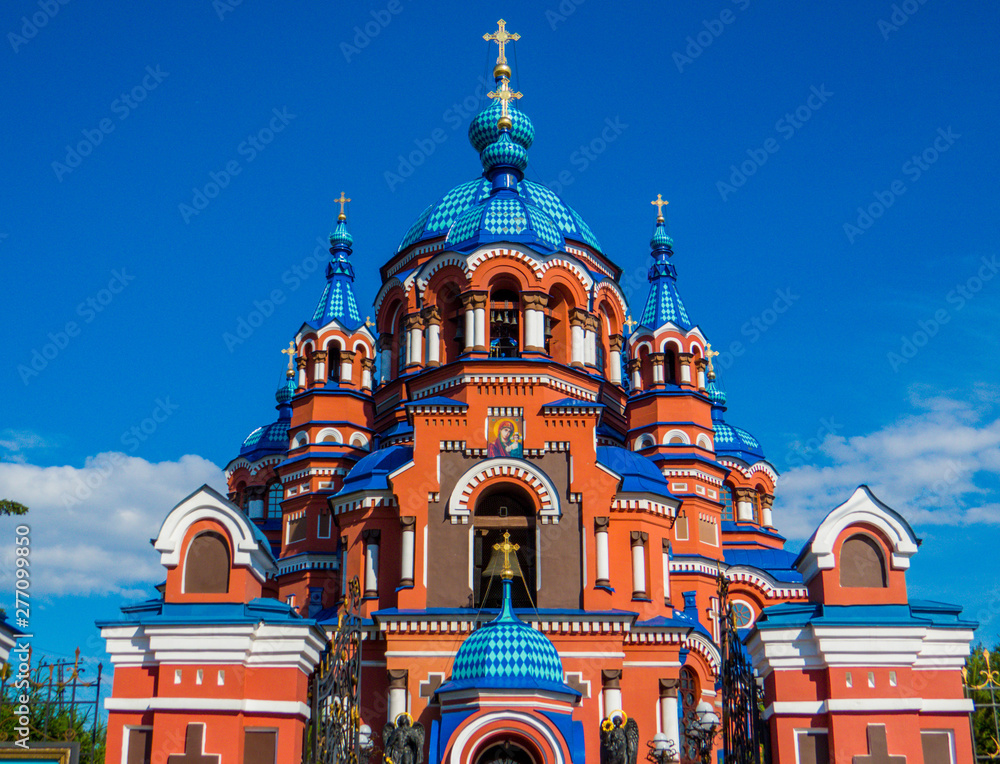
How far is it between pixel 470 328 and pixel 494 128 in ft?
24.3

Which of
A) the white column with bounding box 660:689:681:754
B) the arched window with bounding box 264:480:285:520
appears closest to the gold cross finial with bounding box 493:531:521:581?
the white column with bounding box 660:689:681:754

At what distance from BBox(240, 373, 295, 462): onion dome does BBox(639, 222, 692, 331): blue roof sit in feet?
34.2

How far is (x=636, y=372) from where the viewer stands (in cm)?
2809

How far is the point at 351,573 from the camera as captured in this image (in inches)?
869

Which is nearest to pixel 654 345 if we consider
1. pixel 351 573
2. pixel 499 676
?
pixel 351 573

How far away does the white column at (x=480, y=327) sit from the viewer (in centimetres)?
2247

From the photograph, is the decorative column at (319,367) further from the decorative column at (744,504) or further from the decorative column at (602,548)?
the decorative column at (744,504)

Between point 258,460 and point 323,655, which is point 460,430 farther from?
point 258,460

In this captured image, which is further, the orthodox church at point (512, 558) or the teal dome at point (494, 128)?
the teal dome at point (494, 128)

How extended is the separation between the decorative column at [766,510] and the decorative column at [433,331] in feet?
45.7

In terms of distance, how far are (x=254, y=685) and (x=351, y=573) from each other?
10.0 meters

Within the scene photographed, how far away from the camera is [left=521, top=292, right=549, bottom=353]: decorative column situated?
73.9 ft

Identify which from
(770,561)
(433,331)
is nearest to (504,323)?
(433,331)


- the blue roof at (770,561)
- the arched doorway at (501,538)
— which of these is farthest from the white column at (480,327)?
the blue roof at (770,561)
